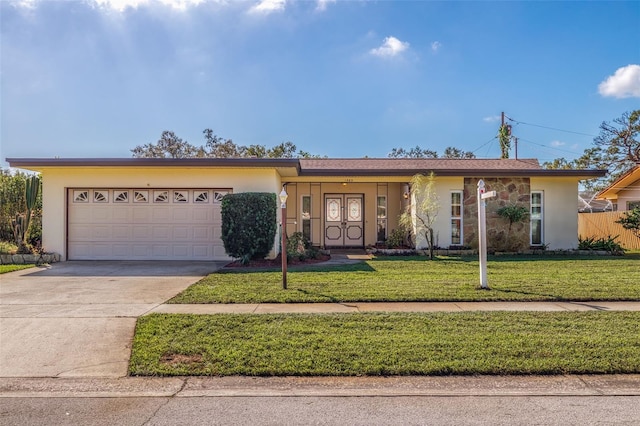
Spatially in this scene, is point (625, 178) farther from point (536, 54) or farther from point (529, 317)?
point (529, 317)

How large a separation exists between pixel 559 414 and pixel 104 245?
43.7 ft

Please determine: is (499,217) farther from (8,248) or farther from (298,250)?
(8,248)

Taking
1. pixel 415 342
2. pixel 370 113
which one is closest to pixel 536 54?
pixel 370 113

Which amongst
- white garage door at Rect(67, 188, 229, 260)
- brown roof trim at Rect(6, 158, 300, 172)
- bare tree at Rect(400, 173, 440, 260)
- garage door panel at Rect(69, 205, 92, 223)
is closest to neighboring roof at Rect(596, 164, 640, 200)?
bare tree at Rect(400, 173, 440, 260)

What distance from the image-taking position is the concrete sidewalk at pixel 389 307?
6.30 m

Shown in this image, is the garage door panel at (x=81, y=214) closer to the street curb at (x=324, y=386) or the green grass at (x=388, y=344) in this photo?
the green grass at (x=388, y=344)

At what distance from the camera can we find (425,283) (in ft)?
27.5

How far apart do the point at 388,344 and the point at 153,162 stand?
10.2 m

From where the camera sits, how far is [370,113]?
20359 millimetres

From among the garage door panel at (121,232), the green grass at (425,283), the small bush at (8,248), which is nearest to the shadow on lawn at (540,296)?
the green grass at (425,283)

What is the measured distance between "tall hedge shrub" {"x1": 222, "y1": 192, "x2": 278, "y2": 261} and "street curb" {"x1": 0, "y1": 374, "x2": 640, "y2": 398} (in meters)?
7.09

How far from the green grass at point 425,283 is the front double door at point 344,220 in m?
5.51

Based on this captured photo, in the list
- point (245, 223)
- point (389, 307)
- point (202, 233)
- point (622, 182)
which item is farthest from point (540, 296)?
point (622, 182)

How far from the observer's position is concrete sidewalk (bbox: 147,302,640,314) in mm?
6301
